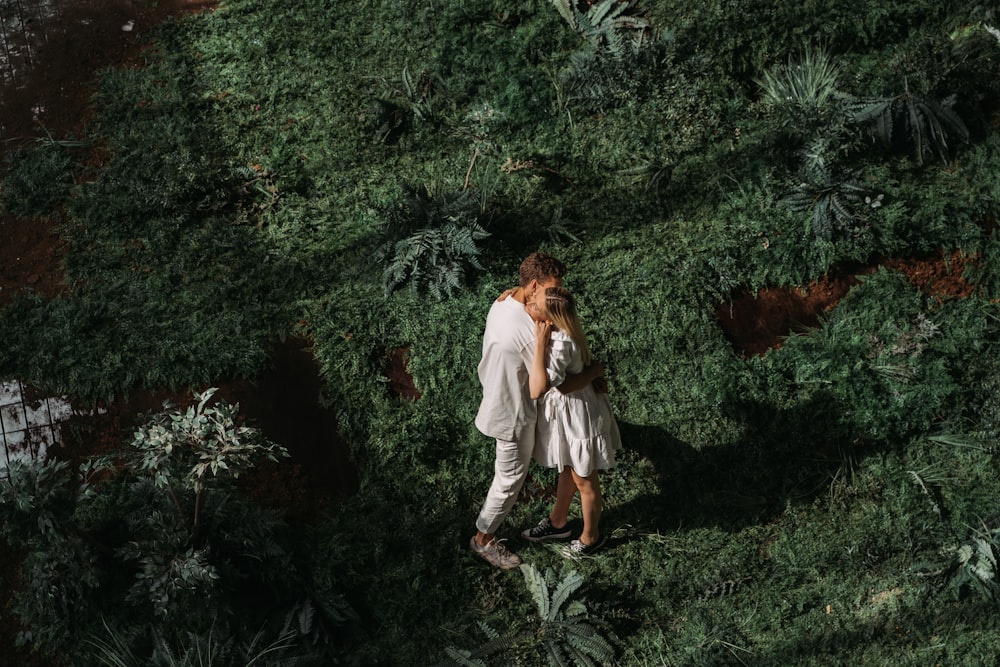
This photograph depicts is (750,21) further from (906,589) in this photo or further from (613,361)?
(906,589)

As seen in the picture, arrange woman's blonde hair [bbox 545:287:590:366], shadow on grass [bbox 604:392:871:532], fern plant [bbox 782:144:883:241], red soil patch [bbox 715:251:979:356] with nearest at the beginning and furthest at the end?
woman's blonde hair [bbox 545:287:590:366] → shadow on grass [bbox 604:392:871:532] → red soil patch [bbox 715:251:979:356] → fern plant [bbox 782:144:883:241]

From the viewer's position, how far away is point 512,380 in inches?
225

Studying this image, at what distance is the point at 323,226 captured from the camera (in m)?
8.15

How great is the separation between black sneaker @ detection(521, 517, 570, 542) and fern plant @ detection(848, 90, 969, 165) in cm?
399

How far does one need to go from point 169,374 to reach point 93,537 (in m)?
1.42

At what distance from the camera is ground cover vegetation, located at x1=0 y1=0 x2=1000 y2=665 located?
20.4 ft

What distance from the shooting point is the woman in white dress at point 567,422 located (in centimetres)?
550

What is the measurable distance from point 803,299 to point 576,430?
259cm

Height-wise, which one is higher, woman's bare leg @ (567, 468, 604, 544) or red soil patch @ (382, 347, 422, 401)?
red soil patch @ (382, 347, 422, 401)

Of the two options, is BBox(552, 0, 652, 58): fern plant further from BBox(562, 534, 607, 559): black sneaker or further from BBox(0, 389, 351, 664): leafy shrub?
BBox(0, 389, 351, 664): leafy shrub

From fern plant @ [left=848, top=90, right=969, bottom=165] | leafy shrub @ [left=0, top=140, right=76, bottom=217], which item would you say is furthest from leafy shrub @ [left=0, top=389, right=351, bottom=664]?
fern plant @ [left=848, top=90, right=969, bottom=165]

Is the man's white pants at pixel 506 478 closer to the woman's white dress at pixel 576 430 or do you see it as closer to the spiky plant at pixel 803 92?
the woman's white dress at pixel 576 430

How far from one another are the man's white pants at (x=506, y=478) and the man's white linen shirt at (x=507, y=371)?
0.09 metres

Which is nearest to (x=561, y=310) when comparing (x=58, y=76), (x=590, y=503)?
(x=590, y=503)
